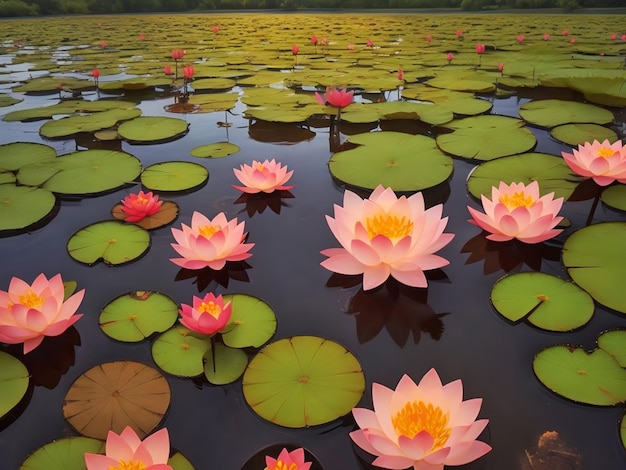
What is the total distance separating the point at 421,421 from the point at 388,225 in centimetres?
76

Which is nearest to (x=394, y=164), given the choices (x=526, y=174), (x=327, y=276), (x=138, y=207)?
(x=526, y=174)

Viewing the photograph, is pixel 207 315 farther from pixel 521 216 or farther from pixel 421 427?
pixel 521 216

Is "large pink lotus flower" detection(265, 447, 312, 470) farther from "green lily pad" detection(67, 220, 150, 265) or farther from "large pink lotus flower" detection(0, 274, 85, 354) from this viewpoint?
"green lily pad" detection(67, 220, 150, 265)

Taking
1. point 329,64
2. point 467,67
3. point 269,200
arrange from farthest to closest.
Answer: point 329,64 → point 467,67 → point 269,200

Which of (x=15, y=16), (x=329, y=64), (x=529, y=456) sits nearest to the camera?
(x=529, y=456)

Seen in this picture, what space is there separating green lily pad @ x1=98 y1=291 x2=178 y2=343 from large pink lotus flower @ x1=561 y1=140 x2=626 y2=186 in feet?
6.39

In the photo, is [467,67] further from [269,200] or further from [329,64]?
[269,200]

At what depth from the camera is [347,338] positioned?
52.1 inches

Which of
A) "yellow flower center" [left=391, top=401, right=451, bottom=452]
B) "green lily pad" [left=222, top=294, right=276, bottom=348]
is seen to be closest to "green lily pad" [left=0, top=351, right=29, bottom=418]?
"green lily pad" [left=222, top=294, right=276, bottom=348]

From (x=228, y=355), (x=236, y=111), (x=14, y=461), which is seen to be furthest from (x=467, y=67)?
(x=14, y=461)

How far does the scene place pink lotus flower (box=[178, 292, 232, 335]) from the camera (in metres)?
1.21

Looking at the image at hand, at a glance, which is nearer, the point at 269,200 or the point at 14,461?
the point at 14,461

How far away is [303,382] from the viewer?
116cm

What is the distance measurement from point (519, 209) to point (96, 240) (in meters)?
1.72
